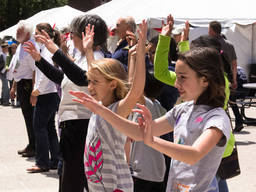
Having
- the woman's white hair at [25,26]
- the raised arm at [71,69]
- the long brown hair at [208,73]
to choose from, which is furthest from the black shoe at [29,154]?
the long brown hair at [208,73]

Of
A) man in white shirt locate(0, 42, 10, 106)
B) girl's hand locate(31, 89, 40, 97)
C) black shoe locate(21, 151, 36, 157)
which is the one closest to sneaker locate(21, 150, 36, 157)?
black shoe locate(21, 151, 36, 157)

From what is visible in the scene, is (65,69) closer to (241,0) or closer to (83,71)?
(83,71)

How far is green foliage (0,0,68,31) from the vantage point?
4625 centimetres

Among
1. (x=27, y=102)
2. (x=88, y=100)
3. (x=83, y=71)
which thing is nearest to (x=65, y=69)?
(x=83, y=71)

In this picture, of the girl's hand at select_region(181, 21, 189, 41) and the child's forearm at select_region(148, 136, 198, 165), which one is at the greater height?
the girl's hand at select_region(181, 21, 189, 41)

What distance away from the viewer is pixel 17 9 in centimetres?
4659

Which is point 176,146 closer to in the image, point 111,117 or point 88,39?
point 111,117

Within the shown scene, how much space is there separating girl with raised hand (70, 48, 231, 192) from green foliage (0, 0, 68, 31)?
4514 cm

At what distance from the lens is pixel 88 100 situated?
2.41 metres

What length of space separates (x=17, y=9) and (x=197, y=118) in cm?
4583

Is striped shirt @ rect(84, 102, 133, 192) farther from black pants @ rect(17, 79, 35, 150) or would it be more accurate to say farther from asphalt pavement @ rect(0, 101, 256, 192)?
black pants @ rect(17, 79, 35, 150)

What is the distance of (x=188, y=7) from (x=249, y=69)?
3.68m

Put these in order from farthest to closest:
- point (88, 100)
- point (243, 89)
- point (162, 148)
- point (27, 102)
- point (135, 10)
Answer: point (135, 10) → point (243, 89) → point (27, 102) → point (88, 100) → point (162, 148)

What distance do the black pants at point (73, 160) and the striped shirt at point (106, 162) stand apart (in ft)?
2.56
